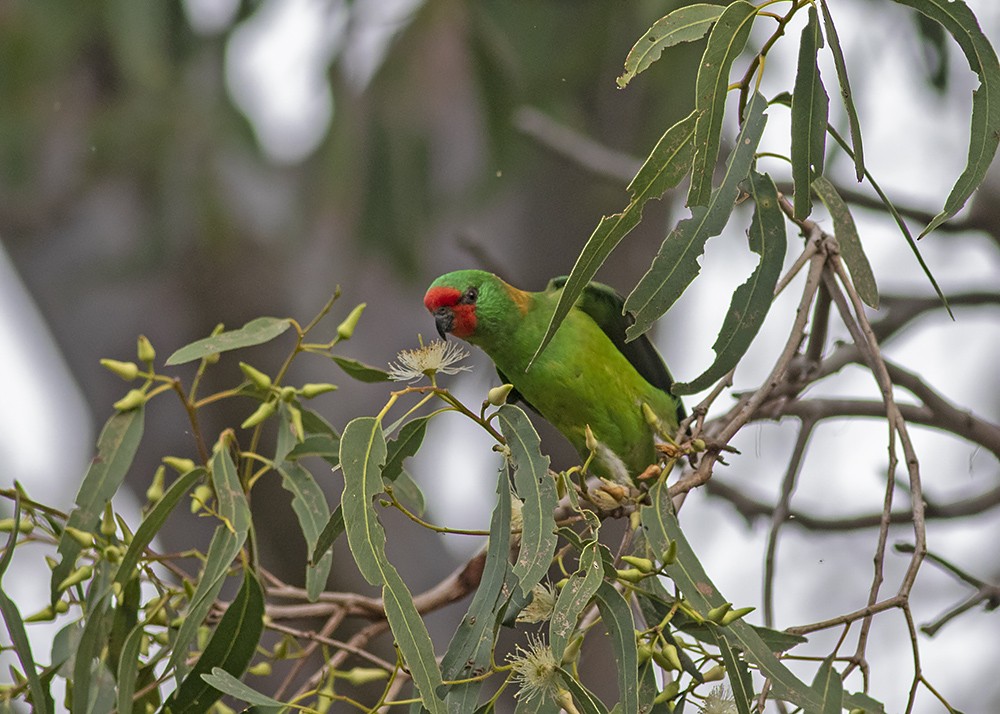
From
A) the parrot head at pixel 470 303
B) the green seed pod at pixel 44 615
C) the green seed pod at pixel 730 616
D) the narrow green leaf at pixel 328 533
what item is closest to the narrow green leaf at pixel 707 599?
the green seed pod at pixel 730 616

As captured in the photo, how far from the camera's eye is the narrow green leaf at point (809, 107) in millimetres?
1222

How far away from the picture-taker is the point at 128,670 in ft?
4.73

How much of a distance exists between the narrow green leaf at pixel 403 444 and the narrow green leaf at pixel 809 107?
1.69 ft

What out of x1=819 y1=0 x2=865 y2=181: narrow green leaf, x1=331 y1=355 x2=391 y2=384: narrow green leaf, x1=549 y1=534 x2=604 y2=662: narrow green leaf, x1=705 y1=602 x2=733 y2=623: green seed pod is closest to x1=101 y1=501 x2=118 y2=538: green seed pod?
x1=331 y1=355 x2=391 y2=384: narrow green leaf

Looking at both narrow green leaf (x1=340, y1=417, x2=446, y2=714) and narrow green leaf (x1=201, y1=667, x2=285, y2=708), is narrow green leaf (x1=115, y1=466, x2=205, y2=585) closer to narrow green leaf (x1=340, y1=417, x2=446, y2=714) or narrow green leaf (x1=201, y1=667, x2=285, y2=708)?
narrow green leaf (x1=201, y1=667, x2=285, y2=708)

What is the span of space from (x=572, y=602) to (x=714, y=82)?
0.55 m

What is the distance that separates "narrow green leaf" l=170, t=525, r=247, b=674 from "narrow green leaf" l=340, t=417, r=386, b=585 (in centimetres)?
31

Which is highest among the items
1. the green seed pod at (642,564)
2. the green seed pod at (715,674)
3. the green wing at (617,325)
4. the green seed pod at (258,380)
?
the green wing at (617,325)

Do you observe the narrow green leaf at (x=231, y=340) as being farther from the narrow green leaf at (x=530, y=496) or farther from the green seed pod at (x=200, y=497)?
the narrow green leaf at (x=530, y=496)

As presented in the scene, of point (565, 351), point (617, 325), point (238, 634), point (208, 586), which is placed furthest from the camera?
point (617, 325)

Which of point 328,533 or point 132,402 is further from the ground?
point 132,402

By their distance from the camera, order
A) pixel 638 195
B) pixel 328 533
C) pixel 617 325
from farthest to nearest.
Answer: pixel 617 325
pixel 328 533
pixel 638 195

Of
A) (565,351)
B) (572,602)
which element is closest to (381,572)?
(572,602)

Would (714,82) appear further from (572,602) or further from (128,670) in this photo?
(128,670)
